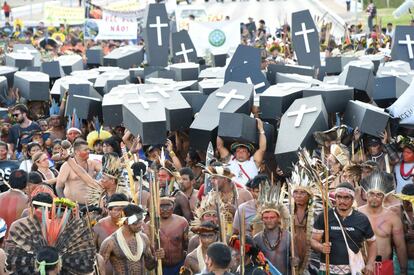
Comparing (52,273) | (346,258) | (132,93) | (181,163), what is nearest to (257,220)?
(346,258)

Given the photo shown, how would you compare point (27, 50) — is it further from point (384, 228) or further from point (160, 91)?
point (384, 228)

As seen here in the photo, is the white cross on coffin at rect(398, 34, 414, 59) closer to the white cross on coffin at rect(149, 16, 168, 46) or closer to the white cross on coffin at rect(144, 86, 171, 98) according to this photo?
the white cross on coffin at rect(149, 16, 168, 46)

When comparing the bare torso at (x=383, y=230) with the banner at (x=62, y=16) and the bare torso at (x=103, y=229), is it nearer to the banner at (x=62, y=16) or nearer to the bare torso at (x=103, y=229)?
the bare torso at (x=103, y=229)

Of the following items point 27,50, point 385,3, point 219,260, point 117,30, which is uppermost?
point 219,260

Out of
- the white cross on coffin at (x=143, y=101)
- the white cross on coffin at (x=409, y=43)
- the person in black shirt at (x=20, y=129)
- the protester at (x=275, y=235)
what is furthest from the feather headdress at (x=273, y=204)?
the white cross on coffin at (x=409, y=43)

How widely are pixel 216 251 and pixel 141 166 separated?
14.2ft

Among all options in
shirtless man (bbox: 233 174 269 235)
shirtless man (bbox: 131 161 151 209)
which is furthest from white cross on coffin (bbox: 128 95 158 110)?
shirtless man (bbox: 233 174 269 235)

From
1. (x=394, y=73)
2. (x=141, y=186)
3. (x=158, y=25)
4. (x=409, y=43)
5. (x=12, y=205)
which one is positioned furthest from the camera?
(x=158, y=25)

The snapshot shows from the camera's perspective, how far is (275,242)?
11.0 metres

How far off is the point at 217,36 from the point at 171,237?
1512 centimetres

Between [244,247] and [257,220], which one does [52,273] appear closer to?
[244,247]

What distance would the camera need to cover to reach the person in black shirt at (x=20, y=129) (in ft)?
55.1

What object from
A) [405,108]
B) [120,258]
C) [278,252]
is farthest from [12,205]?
[405,108]

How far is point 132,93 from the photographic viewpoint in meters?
16.9
